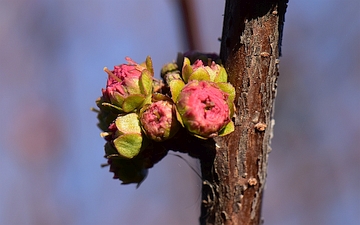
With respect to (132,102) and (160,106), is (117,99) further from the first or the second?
(160,106)

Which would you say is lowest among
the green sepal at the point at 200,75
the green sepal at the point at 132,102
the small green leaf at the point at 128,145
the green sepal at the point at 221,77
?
the small green leaf at the point at 128,145

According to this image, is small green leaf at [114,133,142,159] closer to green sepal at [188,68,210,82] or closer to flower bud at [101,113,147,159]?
flower bud at [101,113,147,159]

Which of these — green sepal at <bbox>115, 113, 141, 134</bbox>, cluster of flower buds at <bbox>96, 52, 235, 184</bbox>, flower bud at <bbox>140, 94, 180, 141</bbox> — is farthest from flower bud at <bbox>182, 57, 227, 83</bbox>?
green sepal at <bbox>115, 113, 141, 134</bbox>

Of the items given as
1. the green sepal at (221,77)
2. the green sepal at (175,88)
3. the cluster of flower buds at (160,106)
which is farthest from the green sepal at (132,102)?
the green sepal at (221,77)

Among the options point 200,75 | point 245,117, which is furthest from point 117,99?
point 245,117

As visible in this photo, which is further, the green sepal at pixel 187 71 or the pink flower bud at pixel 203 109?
the green sepal at pixel 187 71

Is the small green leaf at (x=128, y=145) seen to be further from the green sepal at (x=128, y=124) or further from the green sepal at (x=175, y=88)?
the green sepal at (x=175, y=88)
